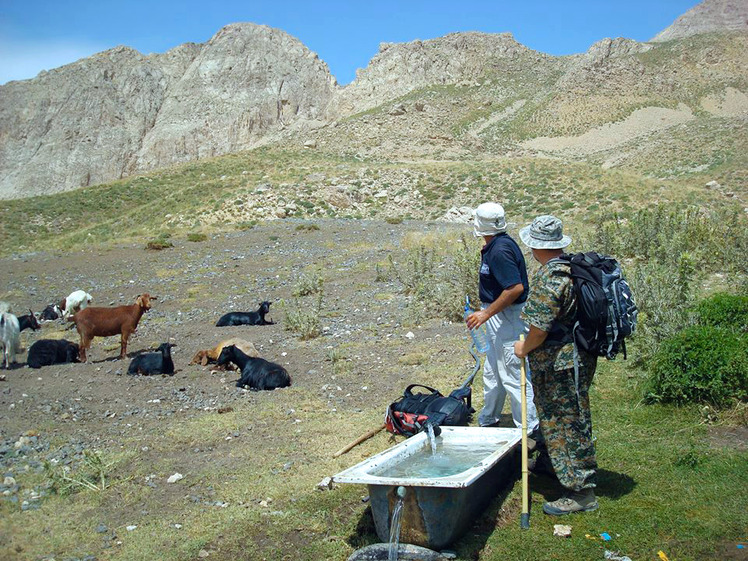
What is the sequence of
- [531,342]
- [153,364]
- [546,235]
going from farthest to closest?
[153,364] < [546,235] < [531,342]

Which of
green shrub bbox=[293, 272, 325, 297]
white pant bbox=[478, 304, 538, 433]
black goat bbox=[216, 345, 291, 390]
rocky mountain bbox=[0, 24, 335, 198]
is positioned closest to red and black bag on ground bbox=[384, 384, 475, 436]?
white pant bbox=[478, 304, 538, 433]

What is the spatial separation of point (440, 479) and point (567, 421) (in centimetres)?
96

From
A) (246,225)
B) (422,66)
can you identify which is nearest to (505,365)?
(246,225)

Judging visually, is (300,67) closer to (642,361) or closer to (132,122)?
(132,122)

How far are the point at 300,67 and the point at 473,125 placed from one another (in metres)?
31.7

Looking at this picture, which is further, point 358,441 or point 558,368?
point 358,441

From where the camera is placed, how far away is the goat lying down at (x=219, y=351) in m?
9.50

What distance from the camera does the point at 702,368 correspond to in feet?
19.9

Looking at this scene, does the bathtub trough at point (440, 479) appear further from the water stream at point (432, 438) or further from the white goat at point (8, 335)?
the white goat at point (8, 335)

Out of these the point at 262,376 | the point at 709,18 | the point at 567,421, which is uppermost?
the point at 709,18

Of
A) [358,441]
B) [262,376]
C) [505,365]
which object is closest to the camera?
[505,365]

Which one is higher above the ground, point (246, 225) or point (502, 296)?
point (246, 225)

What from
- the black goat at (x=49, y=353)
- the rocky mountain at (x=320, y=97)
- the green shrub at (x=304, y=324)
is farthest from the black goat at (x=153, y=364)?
the rocky mountain at (x=320, y=97)

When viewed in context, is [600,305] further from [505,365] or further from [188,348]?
[188,348]
